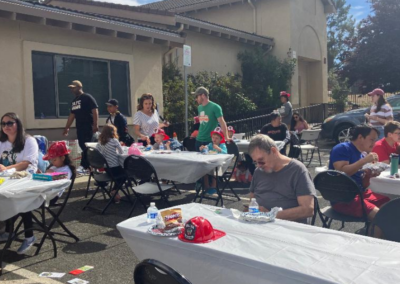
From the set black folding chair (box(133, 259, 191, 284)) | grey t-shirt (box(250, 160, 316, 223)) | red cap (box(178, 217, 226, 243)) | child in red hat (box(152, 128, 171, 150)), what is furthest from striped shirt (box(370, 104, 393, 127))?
black folding chair (box(133, 259, 191, 284))

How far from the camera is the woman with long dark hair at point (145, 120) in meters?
7.51

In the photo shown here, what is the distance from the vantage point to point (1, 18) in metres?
8.37

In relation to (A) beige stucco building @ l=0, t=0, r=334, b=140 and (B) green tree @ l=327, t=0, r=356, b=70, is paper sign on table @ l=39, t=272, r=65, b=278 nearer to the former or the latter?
→ (A) beige stucco building @ l=0, t=0, r=334, b=140

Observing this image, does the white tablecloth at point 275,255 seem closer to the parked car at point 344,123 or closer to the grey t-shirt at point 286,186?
the grey t-shirt at point 286,186

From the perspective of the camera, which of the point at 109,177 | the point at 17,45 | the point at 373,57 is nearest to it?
the point at 109,177

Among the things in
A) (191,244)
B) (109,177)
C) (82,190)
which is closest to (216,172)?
(109,177)

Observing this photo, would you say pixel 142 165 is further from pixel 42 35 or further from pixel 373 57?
pixel 373 57

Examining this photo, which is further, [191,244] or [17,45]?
[17,45]

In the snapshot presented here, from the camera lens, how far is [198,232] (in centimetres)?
256

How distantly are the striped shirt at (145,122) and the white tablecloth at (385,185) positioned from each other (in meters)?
4.28

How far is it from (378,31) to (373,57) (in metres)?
1.58

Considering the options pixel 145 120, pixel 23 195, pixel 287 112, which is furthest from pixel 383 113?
pixel 23 195

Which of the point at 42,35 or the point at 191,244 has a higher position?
the point at 42,35

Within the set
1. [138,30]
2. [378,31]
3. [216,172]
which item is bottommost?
[216,172]
